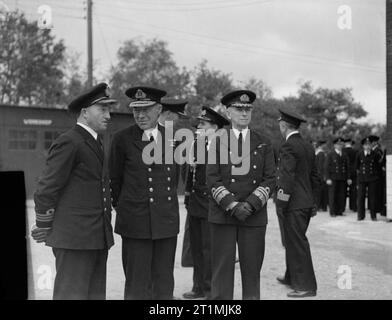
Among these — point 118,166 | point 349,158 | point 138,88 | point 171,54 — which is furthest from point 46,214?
point 171,54

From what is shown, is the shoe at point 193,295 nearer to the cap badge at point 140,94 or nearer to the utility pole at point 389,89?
the cap badge at point 140,94

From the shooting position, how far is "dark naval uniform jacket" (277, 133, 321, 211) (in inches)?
199

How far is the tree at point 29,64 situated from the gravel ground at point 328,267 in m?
25.0

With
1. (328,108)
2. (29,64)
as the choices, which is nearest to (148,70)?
(29,64)

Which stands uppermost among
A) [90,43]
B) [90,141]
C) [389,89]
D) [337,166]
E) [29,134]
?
[90,43]

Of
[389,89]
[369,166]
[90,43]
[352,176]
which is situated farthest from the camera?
[90,43]

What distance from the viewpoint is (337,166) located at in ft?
40.3

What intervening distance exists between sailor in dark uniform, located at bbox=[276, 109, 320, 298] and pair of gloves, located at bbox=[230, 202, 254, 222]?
1.20 meters

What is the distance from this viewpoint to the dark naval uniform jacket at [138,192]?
3.81 metres

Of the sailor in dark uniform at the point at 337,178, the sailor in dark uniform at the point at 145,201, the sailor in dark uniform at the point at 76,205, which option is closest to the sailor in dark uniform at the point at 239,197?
the sailor in dark uniform at the point at 145,201

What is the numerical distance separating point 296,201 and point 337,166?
7621 millimetres

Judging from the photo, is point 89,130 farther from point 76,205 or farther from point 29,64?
point 29,64

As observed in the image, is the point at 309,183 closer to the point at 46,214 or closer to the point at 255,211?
the point at 255,211

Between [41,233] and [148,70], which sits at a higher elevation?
[148,70]
